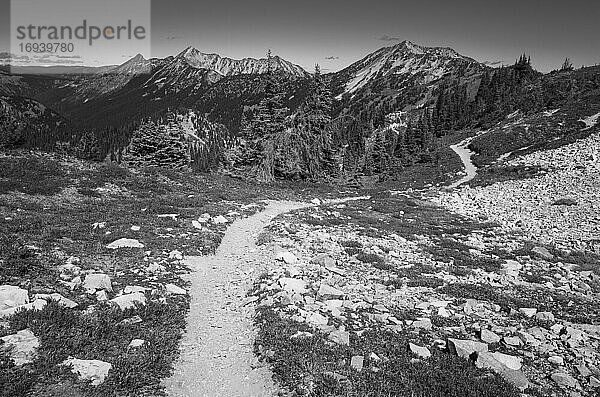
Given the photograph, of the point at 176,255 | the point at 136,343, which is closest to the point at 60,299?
the point at 136,343

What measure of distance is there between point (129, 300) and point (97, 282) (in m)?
1.60

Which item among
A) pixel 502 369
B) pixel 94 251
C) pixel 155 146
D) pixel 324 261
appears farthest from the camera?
pixel 155 146

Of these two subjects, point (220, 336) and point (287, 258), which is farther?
point (287, 258)

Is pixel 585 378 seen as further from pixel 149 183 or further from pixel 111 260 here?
pixel 149 183

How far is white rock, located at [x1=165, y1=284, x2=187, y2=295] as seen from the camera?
41.3 feet

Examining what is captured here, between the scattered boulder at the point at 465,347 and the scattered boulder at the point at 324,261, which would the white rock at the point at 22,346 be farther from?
the scattered boulder at the point at 324,261

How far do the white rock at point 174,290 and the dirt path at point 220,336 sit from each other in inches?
15.2

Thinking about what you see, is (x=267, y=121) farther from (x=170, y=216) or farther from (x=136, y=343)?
(x=136, y=343)

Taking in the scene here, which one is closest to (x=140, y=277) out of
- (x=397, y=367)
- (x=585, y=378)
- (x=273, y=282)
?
(x=273, y=282)

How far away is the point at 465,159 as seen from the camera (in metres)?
64.2

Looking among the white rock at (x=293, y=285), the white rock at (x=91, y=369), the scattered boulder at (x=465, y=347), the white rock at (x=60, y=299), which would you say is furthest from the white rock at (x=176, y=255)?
the scattered boulder at (x=465, y=347)

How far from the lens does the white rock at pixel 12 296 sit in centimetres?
955

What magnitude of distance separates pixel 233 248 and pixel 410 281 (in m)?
9.12

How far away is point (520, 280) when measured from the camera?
48.7 ft
